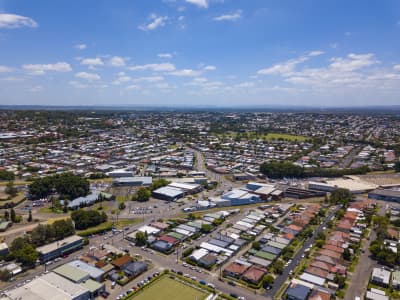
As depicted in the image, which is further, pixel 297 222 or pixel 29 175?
pixel 29 175

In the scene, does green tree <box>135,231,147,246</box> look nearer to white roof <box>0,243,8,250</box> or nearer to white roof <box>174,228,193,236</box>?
white roof <box>174,228,193,236</box>

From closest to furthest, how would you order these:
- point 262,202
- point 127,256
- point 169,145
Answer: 1. point 127,256
2. point 262,202
3. point 169,145

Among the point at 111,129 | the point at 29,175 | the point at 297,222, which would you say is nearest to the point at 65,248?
the point at 297,222

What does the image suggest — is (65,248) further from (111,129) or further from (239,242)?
(111,129)

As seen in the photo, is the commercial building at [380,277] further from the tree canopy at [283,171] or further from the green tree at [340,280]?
the tree canopy at [283,171]

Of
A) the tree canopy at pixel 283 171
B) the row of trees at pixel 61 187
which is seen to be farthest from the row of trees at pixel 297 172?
the row of trees at pixel 61 187

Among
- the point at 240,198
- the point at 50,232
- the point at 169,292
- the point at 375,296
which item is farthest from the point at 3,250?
the point at 375,296
